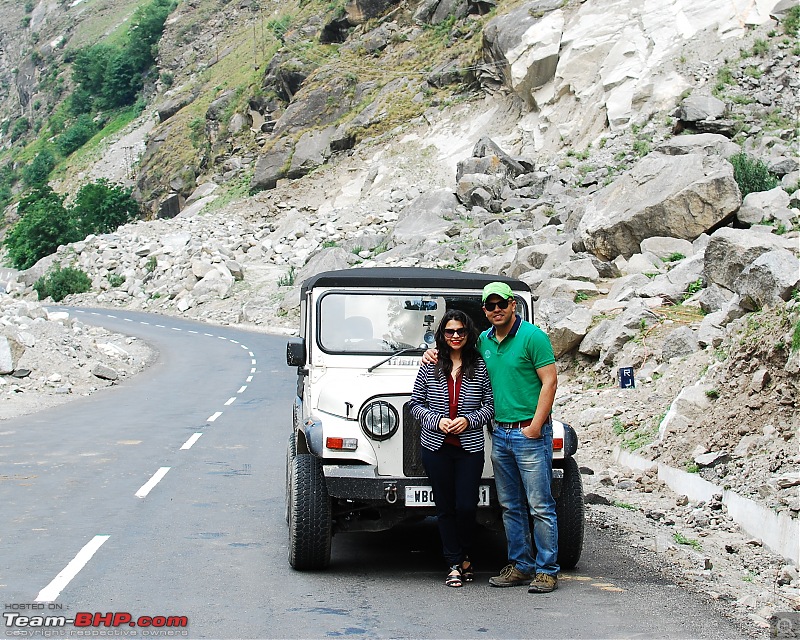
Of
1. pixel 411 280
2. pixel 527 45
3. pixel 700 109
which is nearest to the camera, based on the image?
pixel 411 280

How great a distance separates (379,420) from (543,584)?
1549 mm

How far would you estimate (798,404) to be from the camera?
9.34m

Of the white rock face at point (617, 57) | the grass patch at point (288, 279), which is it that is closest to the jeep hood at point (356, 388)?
the white rock face at point (617, 57)

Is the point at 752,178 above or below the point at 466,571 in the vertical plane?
above

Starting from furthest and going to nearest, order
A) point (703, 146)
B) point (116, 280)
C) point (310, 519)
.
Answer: point (116, 280) < point (703, 146) < point (310, 519)

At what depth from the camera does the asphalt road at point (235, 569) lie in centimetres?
577

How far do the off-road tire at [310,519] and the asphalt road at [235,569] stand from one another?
0.49 feet

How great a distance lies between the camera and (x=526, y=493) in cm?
659

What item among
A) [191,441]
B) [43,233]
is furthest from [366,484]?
[43,233]

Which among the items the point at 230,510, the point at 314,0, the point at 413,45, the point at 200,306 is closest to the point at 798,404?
A: the point at 230,510

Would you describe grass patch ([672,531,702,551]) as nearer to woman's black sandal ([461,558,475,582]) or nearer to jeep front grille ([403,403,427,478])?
woman's black sandal ([461,558,475,582])

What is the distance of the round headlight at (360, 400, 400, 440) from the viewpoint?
690cm

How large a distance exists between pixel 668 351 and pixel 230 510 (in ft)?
24.6

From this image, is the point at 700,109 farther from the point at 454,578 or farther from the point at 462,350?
the point at 454,578
